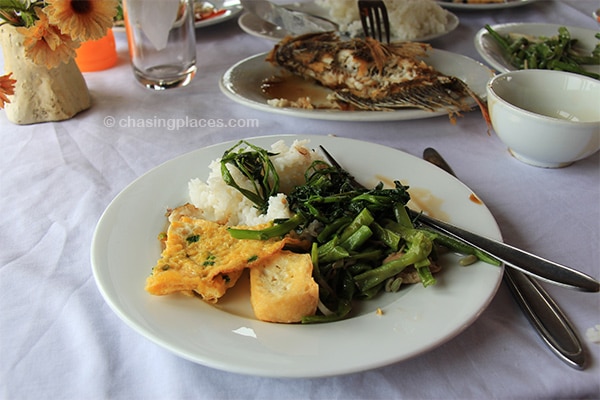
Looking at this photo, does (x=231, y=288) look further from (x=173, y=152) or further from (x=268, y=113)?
(x=268, y=113)

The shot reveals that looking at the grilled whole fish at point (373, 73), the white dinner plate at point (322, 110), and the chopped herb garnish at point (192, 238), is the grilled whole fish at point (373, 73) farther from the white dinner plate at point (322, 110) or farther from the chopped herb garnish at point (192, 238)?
the chopped herb garnish at point (192, 238)

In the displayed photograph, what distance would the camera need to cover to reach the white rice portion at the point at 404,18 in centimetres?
254

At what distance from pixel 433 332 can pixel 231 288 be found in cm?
42

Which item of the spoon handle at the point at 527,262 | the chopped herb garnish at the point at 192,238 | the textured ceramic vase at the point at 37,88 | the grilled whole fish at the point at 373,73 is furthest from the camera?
the grilled whole fish at the point at 373,73

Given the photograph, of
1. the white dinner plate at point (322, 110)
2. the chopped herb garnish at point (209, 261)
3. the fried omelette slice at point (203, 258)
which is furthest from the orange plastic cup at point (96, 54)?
the chopped herb garnish at point (209, 261)

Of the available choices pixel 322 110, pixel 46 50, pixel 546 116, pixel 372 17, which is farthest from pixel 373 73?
pixel 46 50

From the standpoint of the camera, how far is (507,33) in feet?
8.01

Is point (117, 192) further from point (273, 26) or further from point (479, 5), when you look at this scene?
point (479, 5)

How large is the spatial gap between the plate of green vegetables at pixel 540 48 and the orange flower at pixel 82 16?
145cm

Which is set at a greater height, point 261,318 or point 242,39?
point 261,318

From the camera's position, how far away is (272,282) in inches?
41.6

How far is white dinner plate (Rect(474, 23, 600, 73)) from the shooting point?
2211mm

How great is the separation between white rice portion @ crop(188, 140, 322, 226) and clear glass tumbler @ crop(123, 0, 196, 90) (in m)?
0.88

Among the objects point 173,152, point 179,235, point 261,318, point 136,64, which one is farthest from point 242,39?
point 261,318
